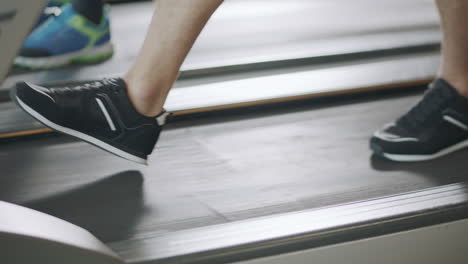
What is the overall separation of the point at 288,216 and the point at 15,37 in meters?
0.57

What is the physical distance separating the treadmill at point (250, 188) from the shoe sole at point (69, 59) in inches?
16.3

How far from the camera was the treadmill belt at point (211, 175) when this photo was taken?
4.31ft

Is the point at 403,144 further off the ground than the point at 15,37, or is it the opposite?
the point at 15,37

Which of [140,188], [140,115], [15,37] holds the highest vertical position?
[15,37]

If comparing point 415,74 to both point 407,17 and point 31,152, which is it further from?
point 31,152

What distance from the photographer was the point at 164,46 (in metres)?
1.38

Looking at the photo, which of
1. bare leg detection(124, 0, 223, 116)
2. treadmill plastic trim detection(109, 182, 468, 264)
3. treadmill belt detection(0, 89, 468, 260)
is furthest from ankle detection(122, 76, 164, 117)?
treadmill plastic trim detection(109, 182, 468, 264)

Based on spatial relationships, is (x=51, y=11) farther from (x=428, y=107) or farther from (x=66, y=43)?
(x=428, y=107)

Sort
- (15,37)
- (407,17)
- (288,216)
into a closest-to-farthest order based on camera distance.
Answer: (15,37)
(288,216)
(407,17)

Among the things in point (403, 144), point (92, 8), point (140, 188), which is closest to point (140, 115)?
point (140, 188)

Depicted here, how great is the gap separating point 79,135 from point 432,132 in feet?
2.69

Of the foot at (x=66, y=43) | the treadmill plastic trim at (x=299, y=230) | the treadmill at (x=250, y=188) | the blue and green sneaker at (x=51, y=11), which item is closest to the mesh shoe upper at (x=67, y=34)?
the foot at (x=66, y=43)

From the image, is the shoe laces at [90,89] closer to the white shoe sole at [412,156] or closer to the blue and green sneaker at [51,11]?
the white shoe sole at [412,156]

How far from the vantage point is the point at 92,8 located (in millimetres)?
2359
